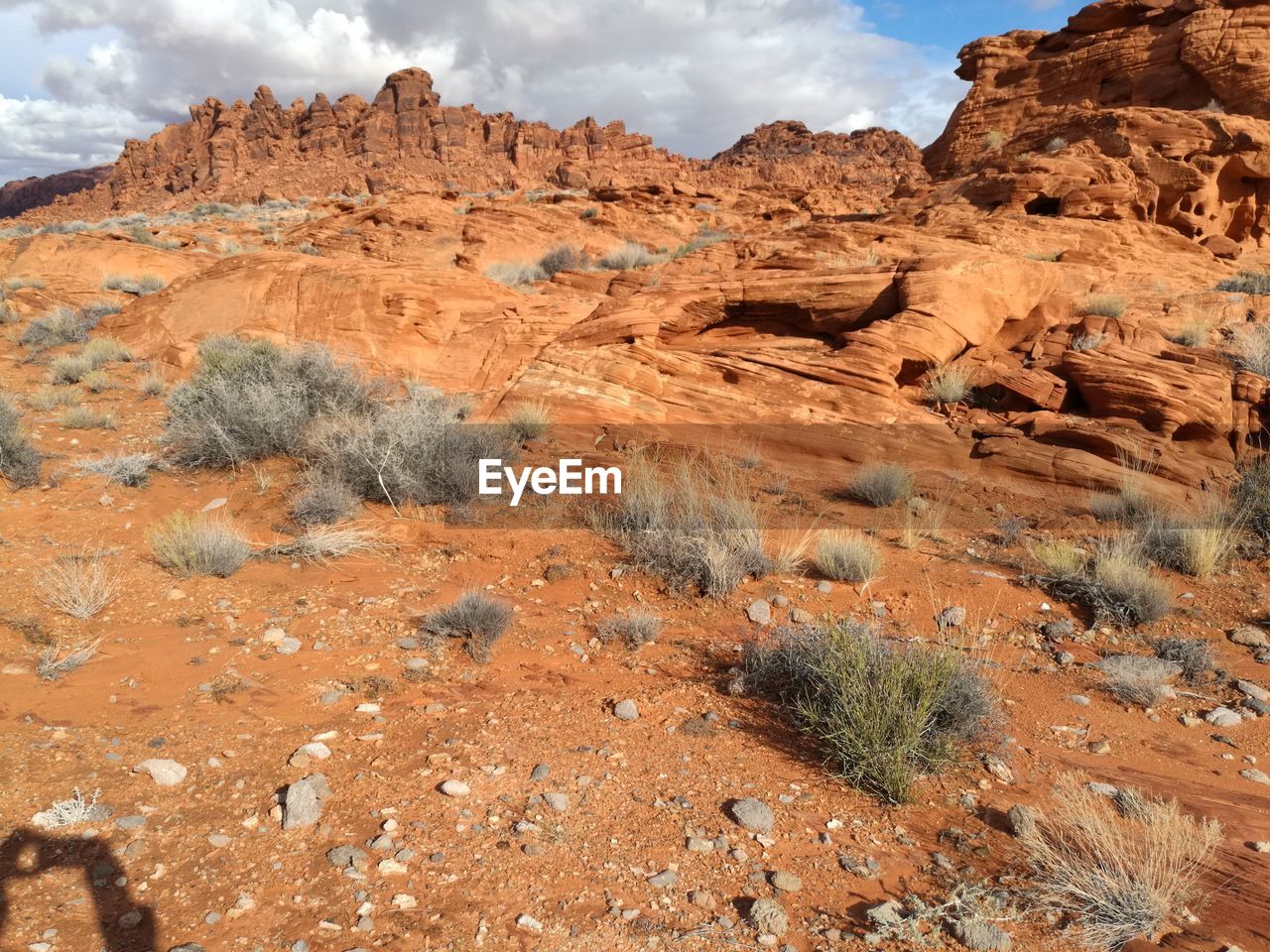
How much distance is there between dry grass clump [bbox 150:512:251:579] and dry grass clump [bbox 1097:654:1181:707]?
18.8ft

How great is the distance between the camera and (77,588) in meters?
4.30

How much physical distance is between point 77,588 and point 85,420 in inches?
202

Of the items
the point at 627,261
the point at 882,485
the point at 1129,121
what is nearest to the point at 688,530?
the point at 882,485

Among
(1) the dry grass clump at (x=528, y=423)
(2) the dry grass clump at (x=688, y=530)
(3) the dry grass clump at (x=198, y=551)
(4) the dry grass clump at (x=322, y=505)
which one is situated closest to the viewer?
(3) the dry grass clump at (x=198, y=551)

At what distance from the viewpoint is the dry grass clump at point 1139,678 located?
3.69 meters

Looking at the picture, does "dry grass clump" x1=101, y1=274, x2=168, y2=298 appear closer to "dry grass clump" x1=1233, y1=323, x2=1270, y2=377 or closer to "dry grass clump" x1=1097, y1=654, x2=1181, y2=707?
"dry grass clump" x1=1097, y1=654, x2=1181, y2=707

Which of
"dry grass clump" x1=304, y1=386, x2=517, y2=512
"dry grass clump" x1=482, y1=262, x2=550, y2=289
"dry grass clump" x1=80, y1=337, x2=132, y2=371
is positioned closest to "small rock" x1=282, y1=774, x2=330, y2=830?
"dry grass clump" x1=304, y1=386, x2=517, y2=512

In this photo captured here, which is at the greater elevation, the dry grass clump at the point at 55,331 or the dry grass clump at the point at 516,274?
the dry grass clump at the point at 516,274

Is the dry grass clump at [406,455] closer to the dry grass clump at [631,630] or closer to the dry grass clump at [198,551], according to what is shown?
the dry grass clump at [198,551]

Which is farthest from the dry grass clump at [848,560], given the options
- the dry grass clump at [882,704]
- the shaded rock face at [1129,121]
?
the shaded rock face at [1129,121]

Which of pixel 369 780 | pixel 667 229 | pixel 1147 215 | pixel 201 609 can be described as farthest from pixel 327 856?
pixel 667 229

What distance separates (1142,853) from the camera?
96.3 inches

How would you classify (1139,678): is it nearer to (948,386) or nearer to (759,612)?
(759,612)

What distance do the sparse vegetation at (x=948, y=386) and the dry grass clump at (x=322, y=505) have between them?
6429mm
